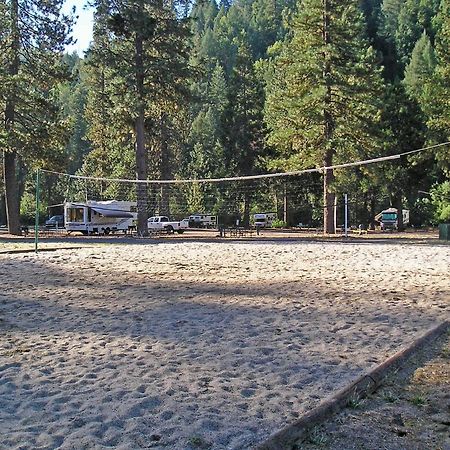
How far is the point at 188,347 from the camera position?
5.51 meters

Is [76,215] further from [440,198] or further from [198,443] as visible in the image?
[198,443]

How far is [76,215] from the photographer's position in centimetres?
3750

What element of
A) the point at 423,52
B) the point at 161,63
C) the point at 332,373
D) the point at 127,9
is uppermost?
the point at 423,52

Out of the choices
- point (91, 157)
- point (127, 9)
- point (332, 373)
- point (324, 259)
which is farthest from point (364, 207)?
point (332, 373)

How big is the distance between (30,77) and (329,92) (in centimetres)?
1403

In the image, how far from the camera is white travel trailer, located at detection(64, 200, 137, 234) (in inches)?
1453

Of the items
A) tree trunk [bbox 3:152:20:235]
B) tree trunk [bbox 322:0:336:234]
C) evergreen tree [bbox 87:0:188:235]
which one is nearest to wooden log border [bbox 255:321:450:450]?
tree trunk [bbox 322:0:336:234]

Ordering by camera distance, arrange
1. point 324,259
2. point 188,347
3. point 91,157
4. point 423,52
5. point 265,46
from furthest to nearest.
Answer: point 265,46, point 423,52, point 91,157, point 324,259, point 188,347

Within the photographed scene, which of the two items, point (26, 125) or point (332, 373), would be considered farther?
point (26, 125)

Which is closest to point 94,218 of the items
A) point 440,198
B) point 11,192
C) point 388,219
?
point 11,192

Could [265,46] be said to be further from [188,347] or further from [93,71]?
[188,347]

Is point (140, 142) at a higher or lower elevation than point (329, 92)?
lower

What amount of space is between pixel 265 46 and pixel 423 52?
121 feet

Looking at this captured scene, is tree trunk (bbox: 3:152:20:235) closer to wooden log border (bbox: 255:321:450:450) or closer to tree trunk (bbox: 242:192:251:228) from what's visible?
tree trunk (bbox: 242:192:251:228)
